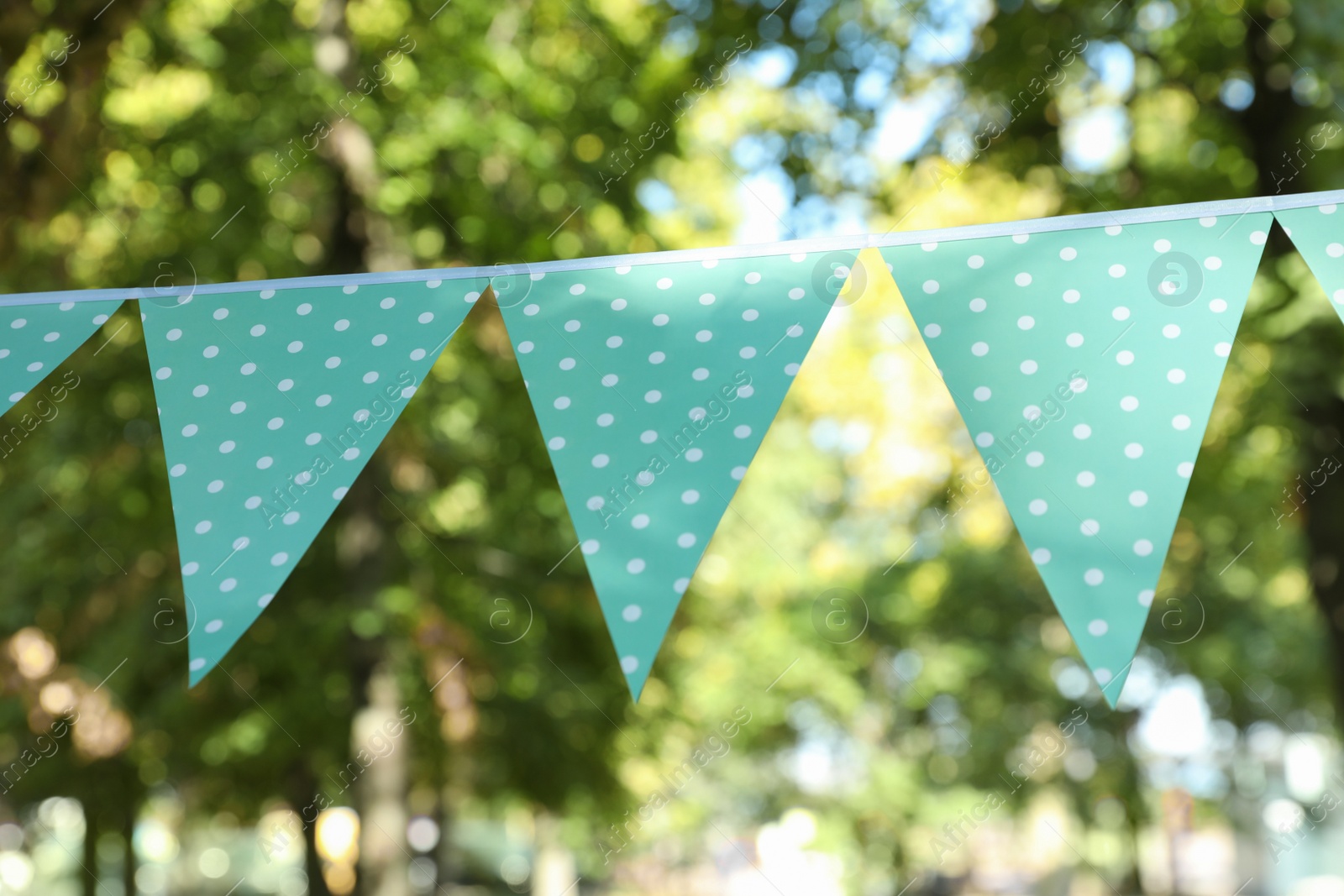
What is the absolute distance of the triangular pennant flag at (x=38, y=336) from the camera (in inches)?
88.0

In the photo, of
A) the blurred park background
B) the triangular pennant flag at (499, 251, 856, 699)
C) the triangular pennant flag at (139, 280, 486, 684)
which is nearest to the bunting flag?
the triangular pennant flag at (499, 251, 856, 699)

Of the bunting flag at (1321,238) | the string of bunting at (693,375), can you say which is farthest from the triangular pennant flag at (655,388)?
the bunting flag at (1321,238)

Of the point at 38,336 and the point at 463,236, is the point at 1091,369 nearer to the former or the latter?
the point at 38,336

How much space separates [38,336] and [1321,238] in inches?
105

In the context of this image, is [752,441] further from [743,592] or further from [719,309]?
[743,592]

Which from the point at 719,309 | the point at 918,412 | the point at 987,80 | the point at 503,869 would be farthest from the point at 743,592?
the point at 503,869

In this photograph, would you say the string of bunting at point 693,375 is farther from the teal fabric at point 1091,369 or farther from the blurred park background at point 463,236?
the blurred park background at point 463,236

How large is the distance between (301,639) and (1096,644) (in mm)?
4441

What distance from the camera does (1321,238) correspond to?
199cm

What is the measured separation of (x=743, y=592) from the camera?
12.7 metres

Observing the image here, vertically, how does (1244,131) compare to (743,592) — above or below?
above

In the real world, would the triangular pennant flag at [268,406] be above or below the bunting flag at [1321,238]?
above

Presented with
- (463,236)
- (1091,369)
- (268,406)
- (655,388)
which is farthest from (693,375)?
(463,236)

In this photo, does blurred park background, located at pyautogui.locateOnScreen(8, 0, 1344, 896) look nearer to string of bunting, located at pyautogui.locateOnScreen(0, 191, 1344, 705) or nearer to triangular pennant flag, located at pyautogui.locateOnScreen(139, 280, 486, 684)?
triangular pennant flag, located at pyautogui.locateOnScreen(139, 280, 486, 684)
